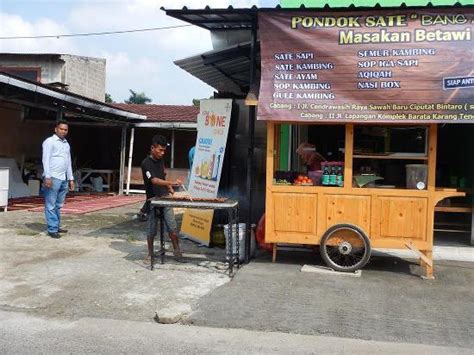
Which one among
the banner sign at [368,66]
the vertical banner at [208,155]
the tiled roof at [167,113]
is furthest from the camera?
the tiled roof at [167,113]

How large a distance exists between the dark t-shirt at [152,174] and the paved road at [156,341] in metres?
2.80

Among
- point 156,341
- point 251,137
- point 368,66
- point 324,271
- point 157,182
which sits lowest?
point 156,341

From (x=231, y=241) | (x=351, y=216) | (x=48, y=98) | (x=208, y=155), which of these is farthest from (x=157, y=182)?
(x=48, y=98)

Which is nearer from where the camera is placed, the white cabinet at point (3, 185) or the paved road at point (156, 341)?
the paved road at point (156, 341)

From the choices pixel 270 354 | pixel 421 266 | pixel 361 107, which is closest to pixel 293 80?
pixel 361 107

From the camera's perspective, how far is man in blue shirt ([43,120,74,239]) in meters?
9.08

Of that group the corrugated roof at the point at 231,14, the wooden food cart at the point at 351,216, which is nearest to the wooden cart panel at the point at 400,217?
the wooden food cart at the point at 351,216

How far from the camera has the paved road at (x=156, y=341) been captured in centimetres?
427

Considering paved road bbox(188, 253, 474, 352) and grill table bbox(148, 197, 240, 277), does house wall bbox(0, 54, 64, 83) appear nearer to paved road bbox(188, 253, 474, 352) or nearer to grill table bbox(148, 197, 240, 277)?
grill table bbox(148, 197, 240, 277)

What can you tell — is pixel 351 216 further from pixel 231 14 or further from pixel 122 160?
pixel 122 160

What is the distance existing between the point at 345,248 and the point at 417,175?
1275mm

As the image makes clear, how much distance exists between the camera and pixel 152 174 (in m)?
7.39

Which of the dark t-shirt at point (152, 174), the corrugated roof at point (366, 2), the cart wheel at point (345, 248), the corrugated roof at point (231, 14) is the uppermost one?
the corrugated roof at point (366, 2)

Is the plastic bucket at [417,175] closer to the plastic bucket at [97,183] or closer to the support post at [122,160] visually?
the support post at [122,160]
